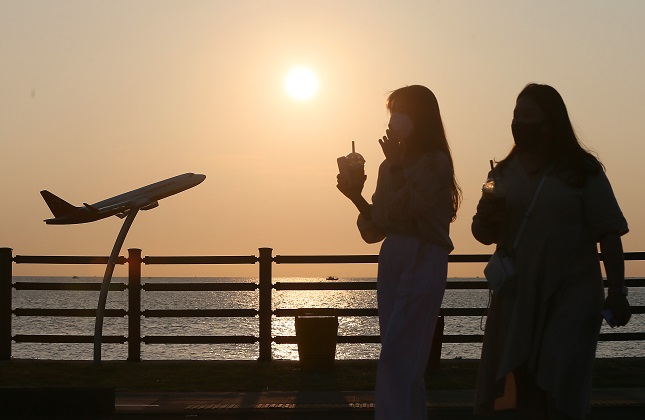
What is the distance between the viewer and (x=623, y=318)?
539 centimetres

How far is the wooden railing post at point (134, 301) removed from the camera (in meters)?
15.7

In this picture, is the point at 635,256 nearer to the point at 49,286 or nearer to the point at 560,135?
the point at 49,286

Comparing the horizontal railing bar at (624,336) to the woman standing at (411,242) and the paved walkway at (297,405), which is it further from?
the woman standing at (411,242)

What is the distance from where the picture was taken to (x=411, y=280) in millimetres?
6223

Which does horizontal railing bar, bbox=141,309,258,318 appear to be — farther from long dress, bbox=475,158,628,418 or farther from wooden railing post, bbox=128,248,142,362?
long dress, bbox=475,158,628,418

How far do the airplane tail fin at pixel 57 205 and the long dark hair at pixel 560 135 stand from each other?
15323 mm

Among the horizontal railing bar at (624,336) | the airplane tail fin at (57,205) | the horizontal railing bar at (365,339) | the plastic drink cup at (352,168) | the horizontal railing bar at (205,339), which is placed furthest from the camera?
the airplane tail fin at (57,205)

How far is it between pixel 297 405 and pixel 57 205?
11.6m

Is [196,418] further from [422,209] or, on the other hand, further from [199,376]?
[422,209]

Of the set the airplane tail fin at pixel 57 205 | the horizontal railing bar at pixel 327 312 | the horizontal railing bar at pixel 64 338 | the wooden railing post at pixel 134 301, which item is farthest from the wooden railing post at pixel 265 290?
the airplane tail fin at pixel 57 205

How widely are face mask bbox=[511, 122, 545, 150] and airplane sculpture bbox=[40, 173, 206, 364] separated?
33.4 ft

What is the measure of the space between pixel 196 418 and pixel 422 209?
4.28m

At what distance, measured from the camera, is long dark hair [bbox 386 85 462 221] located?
6.43 metres

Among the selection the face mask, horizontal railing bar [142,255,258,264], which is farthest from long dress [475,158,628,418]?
horizontal railing bar [142,255,258,264]
